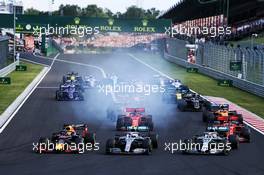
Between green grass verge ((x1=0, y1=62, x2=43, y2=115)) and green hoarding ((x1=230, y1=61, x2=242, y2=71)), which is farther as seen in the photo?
green hoarding ((x1=230, y1=61, x2=242, y2=71))

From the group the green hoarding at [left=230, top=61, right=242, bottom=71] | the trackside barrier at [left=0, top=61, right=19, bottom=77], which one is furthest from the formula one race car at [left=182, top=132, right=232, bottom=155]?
the trackside barrier at [left=0, top=61, right=19, bottom=77]

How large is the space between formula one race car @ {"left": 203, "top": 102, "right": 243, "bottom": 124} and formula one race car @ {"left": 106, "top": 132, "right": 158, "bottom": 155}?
6.52 meters

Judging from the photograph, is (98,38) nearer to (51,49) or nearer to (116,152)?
(51,49)

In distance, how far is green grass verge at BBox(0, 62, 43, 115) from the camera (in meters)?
39.9

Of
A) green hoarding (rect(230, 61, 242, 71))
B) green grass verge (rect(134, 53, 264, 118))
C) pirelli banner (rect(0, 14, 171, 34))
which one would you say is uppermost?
pirelli banner (rect(0, 14, 171, 34))

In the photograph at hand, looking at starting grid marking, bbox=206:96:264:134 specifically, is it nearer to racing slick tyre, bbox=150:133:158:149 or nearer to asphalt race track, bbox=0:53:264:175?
asphalt race track, bbox=0:53:264:175

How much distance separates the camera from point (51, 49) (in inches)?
4454

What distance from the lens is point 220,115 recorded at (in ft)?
96.4

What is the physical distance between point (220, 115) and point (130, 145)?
299 inches

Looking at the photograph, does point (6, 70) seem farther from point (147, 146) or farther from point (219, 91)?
point (147, 146)

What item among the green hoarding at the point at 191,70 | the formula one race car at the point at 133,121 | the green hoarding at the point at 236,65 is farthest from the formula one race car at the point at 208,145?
the green hoarding at the point at 191,70

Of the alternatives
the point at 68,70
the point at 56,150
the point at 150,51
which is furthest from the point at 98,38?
the point at 56,150

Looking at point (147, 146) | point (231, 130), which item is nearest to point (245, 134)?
point (231, 130)

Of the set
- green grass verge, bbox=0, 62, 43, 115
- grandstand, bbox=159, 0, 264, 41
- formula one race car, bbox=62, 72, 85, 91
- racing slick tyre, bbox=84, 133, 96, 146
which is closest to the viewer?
racing slick tyre, bbox=84, 133, 96, 146
